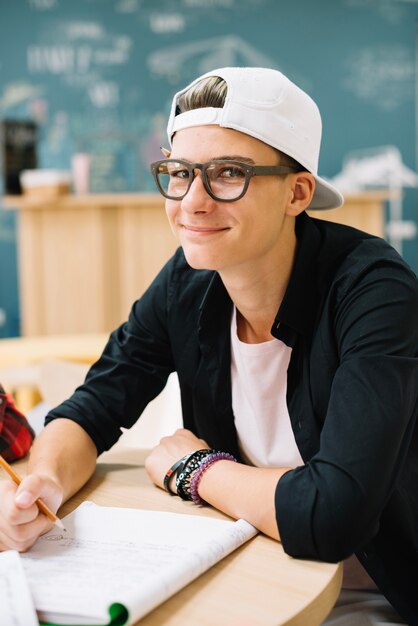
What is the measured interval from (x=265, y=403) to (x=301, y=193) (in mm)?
406

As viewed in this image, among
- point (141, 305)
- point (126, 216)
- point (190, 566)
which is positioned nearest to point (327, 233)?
point (141, 305)

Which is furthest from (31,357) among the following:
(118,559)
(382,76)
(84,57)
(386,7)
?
(386,7)

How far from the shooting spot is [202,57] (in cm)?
733

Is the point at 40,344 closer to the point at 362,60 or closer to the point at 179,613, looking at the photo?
the point at 179,613

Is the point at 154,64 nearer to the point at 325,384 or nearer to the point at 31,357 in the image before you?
the point at 31,357

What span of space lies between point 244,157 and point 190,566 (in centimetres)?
70

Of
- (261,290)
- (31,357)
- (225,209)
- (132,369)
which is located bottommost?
(31,357)

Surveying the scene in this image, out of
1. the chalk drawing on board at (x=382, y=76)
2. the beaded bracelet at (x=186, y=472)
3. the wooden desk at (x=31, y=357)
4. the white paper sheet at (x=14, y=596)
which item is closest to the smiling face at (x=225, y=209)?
the beaded bracelet at (x=186, y=472)

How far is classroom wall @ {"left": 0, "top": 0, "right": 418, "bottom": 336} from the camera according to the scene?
7180mm

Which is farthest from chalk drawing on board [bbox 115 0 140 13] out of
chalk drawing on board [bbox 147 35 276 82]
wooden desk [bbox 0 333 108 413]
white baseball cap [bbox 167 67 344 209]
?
white baseball cap [bbox 167 67 344 209]

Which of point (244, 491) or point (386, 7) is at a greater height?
point (386, 7)

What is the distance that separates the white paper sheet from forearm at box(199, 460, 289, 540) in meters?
0.33

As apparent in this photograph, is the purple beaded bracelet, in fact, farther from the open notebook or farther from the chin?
the chin

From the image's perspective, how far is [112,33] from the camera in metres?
7.22
